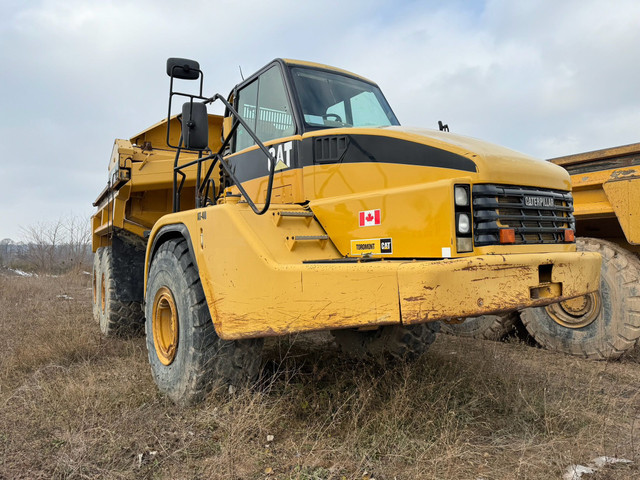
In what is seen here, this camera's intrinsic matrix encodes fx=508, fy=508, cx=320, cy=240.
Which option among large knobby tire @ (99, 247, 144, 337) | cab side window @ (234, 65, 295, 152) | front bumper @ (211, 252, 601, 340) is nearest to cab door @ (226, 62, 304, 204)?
cab side window @ (234, 65, 295, 152)

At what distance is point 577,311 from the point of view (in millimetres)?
5582

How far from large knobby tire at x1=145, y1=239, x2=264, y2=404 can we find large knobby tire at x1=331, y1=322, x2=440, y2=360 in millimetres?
1252

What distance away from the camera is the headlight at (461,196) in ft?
9.68

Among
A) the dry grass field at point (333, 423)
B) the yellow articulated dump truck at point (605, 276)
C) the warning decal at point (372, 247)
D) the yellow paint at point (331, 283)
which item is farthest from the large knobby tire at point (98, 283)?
the yellow articulated dump truck at point (605, 276)

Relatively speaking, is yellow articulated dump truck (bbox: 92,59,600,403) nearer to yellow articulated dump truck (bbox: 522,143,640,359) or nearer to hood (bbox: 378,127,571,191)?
hood (bbox: 378,127,571,191)

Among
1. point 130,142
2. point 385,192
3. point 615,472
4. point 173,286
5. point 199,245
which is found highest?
point 130,142

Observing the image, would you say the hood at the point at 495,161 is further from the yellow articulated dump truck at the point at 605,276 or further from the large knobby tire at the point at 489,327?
the large knobby tire at the point at 489,327

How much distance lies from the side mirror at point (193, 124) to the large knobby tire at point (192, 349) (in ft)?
2.44

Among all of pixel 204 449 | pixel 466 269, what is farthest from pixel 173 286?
pixel 466 269

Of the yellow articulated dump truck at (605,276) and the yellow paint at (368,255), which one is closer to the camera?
the yellow paint at (368,255)

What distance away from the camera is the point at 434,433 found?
3176 millimetres

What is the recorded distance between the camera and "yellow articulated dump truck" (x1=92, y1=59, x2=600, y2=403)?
9.21 feet

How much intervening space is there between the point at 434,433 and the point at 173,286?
2.08 metres

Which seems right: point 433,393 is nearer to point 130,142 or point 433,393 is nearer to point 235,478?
point 235,478
